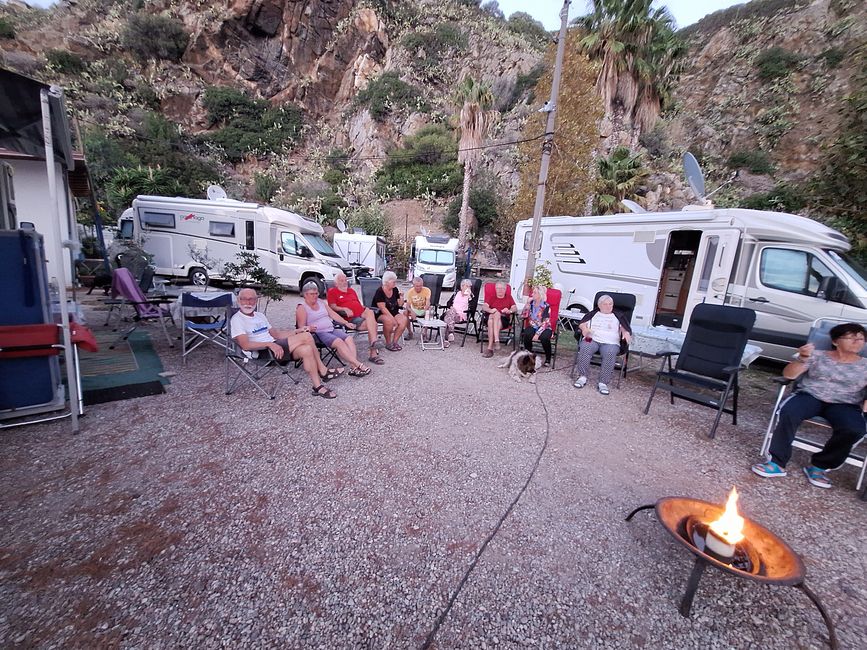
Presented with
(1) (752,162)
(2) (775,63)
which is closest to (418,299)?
Answer: (1) (752,162)

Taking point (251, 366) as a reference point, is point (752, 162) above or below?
above

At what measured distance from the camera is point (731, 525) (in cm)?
155

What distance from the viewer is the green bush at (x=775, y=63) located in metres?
25.1

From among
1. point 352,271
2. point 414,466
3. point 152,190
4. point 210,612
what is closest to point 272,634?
point 210,612

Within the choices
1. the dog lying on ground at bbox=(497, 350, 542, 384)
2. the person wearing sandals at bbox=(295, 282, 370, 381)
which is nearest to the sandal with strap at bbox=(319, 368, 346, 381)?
the person wearing sandals at bbox=(295, 282, 370, 381)

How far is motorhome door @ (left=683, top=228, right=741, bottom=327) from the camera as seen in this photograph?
222 inches

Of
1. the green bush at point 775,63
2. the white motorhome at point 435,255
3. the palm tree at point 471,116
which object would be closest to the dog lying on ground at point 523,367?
the white motorhome at point 435,255

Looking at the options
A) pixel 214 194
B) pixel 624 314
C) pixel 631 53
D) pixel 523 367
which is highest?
pixel 631 53

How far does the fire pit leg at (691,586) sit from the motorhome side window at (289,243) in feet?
35.3

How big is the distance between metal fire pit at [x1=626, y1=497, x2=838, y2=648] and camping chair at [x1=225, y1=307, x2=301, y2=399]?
10.9 ft

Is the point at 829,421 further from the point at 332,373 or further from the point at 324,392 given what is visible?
the point at 332,373

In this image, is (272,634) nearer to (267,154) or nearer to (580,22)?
(580,22)

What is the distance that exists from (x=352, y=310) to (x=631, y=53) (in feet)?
54.4

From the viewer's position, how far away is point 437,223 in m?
23.8
